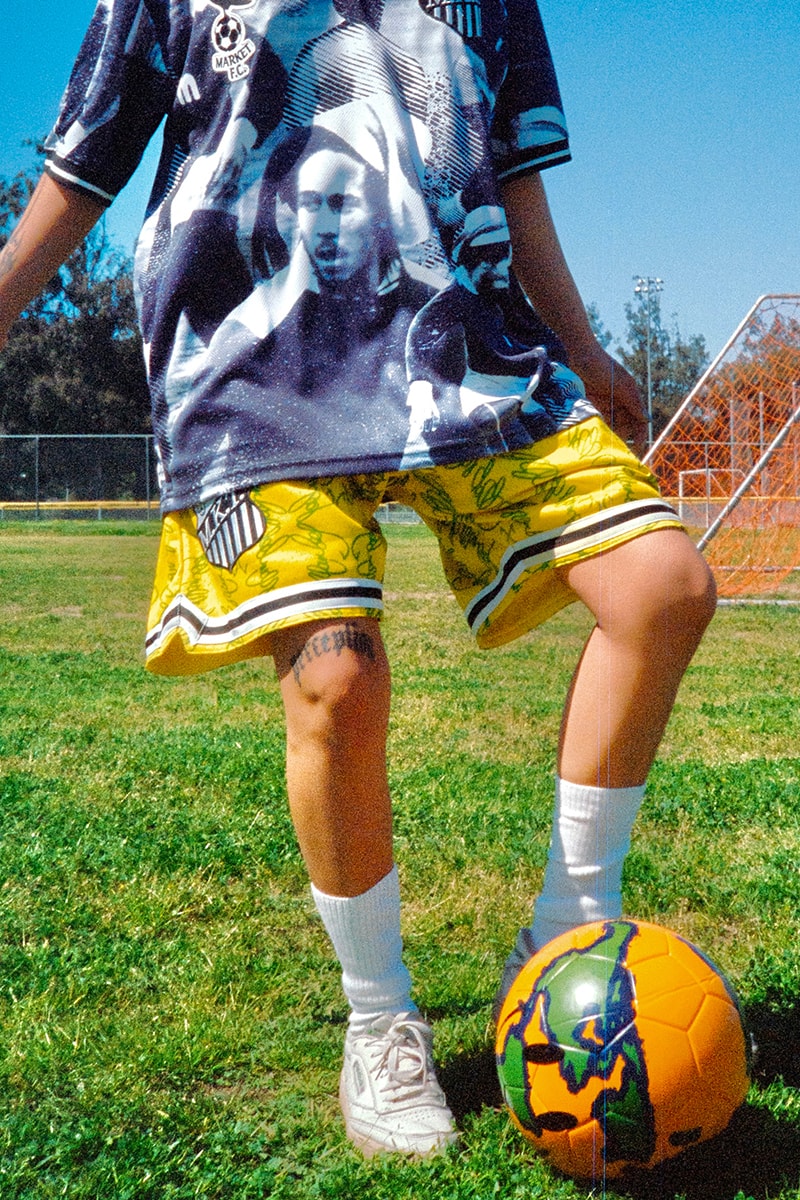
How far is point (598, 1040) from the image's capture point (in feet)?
5.24

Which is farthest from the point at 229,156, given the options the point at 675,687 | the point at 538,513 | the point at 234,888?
the point at 234,888

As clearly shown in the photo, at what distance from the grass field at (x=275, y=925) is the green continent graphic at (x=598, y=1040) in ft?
0.34

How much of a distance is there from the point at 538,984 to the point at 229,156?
1.28 metres

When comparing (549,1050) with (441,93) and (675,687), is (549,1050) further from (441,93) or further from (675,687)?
(441,93)

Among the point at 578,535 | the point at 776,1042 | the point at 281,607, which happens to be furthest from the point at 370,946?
the point at 776,1042

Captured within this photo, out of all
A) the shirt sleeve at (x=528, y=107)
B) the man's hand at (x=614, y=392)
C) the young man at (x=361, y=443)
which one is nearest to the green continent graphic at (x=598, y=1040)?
the young man at (x=361, y=443)

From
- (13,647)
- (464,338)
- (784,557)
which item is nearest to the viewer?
(464,338)

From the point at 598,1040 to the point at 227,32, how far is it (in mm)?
1527

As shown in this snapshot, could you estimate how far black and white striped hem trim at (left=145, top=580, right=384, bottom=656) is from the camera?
169cm

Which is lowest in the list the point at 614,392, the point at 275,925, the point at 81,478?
the point at 81,478

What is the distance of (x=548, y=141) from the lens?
2041mm

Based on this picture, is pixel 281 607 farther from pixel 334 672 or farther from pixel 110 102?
pixel 110 102

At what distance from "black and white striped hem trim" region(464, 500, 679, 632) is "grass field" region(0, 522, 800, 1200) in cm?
42

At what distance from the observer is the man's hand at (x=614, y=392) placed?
212 cm
